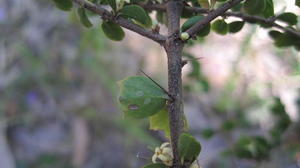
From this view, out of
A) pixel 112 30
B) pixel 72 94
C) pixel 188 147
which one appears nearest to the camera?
pixel 188 147

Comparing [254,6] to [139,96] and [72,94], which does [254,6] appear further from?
[72,94]

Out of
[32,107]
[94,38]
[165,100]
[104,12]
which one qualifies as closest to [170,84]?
[165,100]

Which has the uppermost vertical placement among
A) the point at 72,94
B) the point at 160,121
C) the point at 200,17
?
the point at 200,17

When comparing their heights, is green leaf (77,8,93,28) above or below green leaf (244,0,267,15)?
below

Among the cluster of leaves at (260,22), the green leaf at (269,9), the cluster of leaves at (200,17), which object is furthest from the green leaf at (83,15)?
the green leaf at (269,9)

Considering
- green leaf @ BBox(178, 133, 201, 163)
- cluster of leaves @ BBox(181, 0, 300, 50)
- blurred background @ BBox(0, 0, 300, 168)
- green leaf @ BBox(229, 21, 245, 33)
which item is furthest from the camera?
blurred background @ BBox(0, 0, 300, 168)

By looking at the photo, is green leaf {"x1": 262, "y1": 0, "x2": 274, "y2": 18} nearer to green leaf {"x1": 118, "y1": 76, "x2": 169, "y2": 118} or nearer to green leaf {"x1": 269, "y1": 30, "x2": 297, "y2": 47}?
green leaf {"x1": 269, "y1": 30, "x2": 297, "y2": 47}

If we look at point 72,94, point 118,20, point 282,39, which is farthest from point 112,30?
point 72,94

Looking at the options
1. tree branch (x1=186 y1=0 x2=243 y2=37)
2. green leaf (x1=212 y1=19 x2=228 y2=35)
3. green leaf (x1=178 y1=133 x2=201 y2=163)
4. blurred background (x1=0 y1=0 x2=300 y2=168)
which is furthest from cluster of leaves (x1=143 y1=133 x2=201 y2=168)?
blurred background (x1=0 y1=0 x2=300 y2=168)
